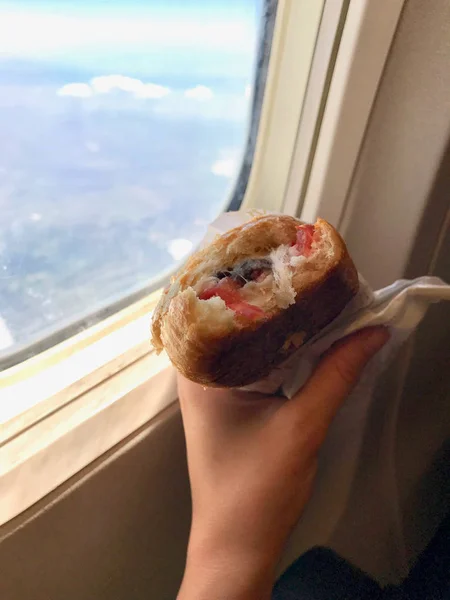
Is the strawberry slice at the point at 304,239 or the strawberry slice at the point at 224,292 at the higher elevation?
the strawberry slice at the point at 304,239

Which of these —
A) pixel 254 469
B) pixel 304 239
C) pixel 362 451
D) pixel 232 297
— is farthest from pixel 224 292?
pixel 362 451

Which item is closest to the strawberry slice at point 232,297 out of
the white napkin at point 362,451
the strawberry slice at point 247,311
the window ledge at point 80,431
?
the strawberry slice at point 247,311

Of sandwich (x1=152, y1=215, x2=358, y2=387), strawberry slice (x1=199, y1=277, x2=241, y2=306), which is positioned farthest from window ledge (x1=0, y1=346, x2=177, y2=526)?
strawberry slice (x1=199, y1=277, x2=241, y2=306)

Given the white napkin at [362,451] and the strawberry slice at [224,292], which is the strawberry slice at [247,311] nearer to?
the strawberry slice at [224,292]

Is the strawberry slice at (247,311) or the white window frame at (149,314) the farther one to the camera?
the white window frame at (149,314)

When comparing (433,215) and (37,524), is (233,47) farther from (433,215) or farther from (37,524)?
(37,524)

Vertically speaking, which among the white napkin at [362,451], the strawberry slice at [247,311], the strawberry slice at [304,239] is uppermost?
the strawberry slice at [304,239]

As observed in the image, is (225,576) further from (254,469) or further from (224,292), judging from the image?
(224,292)
